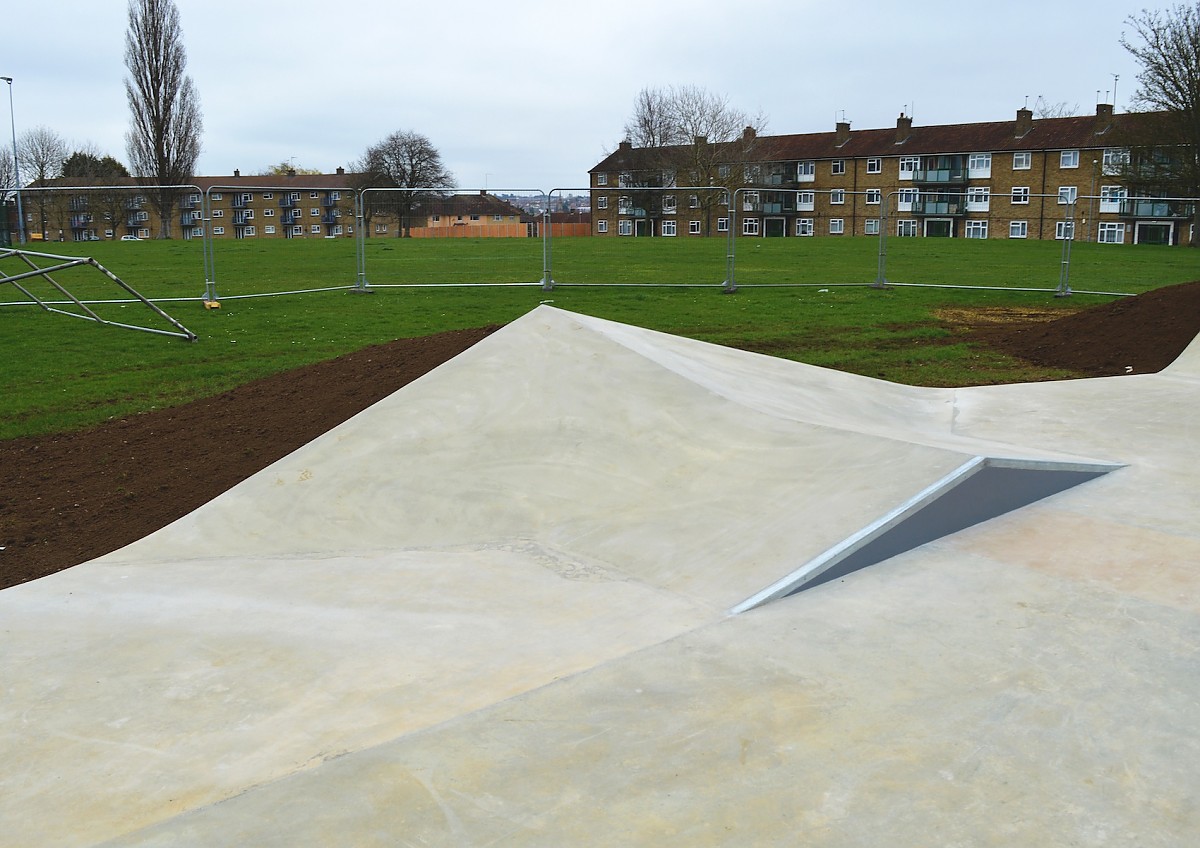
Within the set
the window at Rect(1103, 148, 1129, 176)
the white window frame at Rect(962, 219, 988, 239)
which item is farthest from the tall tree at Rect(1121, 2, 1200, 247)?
the white window frame at Rect(962, 219, 988, 239)

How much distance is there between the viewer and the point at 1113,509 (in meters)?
5.43

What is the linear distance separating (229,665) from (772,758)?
7.26ft

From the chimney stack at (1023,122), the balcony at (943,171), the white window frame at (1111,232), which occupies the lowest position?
the white window frame at (1111,232)

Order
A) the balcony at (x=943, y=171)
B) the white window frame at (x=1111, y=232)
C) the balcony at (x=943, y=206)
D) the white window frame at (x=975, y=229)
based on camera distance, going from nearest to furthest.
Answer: the balcony at (x=943, y=206) < the white window frame at (x=1111, y=232) < the white window frame at (x=975, y=229) < the balcony at (x=943, y=171)

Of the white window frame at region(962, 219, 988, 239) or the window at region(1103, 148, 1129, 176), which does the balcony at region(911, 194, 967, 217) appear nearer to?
the white window frame at region(962, 219, 988, 239)

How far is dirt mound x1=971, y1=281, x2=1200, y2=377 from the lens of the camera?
37.9 ft

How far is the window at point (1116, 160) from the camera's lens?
45494 millimetres

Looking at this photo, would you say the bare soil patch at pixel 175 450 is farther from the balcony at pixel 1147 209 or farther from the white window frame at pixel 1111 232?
the white window frame at pixel 1111 232

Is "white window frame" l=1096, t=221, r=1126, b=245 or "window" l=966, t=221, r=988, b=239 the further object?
"window" l=966, t=221, r=988, b=239

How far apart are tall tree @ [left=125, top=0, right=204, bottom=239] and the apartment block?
2500 centimetres

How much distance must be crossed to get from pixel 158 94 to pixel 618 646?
60.7 metres

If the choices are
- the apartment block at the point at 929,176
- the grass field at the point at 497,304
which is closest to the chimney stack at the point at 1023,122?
the apartment block at the point at 929,176

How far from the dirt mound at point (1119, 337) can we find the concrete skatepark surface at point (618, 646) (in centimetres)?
471

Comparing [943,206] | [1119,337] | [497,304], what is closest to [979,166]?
[943,206]
